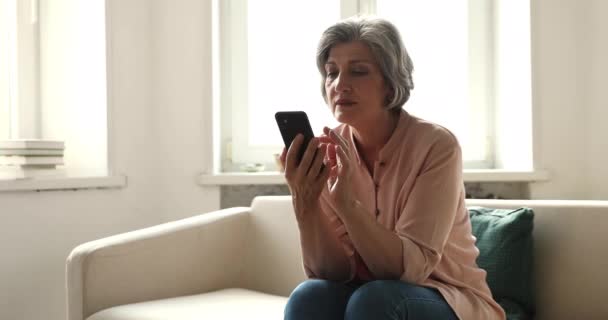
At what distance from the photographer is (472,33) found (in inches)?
116

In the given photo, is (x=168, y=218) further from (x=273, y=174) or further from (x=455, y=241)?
(x=455, y=241)

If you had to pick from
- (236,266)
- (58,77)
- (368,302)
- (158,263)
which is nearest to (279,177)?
(236,266)

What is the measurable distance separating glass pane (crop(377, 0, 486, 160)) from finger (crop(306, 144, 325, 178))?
5.14 feet

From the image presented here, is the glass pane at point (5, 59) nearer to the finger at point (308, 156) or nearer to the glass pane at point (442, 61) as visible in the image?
the glass pane at point (442, 61)

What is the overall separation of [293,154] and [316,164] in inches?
2.1

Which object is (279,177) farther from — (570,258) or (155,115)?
(570,258)

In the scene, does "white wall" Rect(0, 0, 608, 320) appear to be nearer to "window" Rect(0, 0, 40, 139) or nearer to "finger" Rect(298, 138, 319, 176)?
"window" Rect(0, 0, 40, 139)

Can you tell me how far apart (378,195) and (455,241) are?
0.20 m

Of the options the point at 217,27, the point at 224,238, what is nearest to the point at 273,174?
the point at 224,238

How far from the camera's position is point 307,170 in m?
1.50

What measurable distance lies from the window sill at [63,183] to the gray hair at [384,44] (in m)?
1.35

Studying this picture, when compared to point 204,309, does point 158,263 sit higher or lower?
higher

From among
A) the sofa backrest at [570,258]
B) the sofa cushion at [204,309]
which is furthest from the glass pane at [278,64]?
the sofa backrest at [570,258]

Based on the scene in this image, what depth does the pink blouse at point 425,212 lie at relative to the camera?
1441 mm
